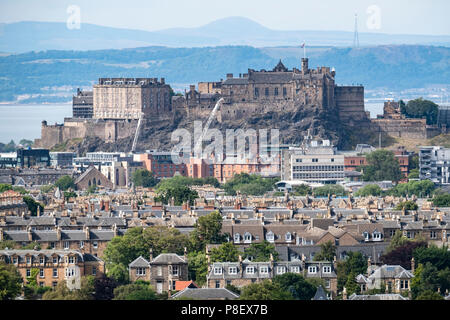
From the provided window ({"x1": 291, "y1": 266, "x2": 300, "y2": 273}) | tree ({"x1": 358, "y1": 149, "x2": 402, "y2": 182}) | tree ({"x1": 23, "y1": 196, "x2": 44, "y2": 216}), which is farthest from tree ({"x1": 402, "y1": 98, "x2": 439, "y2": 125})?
window ({"x1": 291, "y1": 266, "x2": 300, "y2": 273})

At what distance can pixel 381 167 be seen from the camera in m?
132

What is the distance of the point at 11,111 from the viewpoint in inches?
6088

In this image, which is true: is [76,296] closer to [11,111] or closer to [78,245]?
[78,245]

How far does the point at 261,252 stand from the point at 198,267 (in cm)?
356

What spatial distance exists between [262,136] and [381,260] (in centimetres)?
9191

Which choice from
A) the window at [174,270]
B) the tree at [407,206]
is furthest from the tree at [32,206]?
the window at [174,270]

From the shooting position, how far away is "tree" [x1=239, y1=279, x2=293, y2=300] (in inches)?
1609

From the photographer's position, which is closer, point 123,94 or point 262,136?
point 262,136

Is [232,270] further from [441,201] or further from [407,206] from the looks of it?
[441,201]

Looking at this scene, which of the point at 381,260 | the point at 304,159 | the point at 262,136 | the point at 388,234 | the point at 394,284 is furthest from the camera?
the point at 262,136

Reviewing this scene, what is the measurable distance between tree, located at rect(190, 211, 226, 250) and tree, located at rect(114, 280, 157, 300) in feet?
34.5

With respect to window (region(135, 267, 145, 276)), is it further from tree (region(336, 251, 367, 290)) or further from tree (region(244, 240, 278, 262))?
tree (region(336, 251, 367, 290))

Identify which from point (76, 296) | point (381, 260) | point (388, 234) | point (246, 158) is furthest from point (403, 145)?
point (76, 296)
